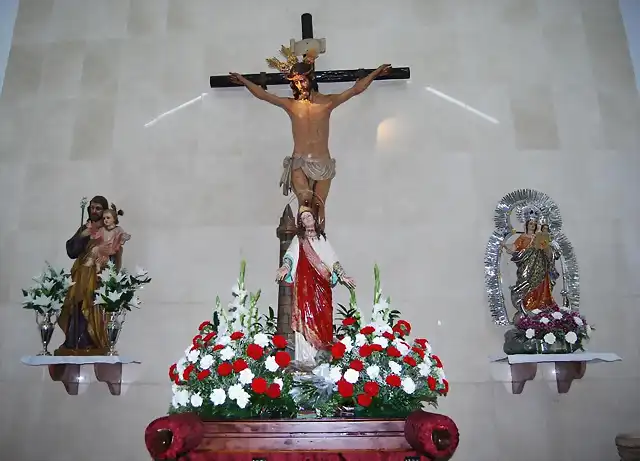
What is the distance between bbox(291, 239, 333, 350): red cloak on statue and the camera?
3.31m

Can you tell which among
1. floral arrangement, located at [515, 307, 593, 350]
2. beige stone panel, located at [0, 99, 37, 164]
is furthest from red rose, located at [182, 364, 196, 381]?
beige stone panel, located at [0, 99, 37, 164]

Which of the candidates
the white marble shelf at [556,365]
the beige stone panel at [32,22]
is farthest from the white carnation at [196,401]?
the beige stone panel at [32,22]

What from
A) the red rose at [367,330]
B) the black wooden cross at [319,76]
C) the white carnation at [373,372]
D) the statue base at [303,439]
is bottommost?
the statue base at [303,439]

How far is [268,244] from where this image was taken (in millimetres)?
4488

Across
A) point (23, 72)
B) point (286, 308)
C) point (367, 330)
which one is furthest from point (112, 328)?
point (23, 72)

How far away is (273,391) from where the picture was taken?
2.81 metres

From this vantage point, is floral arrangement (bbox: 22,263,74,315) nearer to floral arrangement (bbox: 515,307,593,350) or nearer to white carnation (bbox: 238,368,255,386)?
white carnation (bbox: 238,368,255,386)

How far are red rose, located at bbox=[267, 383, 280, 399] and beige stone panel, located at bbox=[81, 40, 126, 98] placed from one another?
3.41 meters

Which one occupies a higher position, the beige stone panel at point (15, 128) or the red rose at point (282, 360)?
the beige stone panel at point (15, 128)

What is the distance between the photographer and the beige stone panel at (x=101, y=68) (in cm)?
505

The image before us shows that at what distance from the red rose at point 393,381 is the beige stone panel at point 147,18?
396 centimetres

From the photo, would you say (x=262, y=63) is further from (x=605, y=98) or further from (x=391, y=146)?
(x=605, y=98)

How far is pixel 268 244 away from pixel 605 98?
3.17 metres

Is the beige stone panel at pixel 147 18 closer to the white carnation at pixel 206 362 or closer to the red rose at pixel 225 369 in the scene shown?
the white carnation at pixel 206 362
